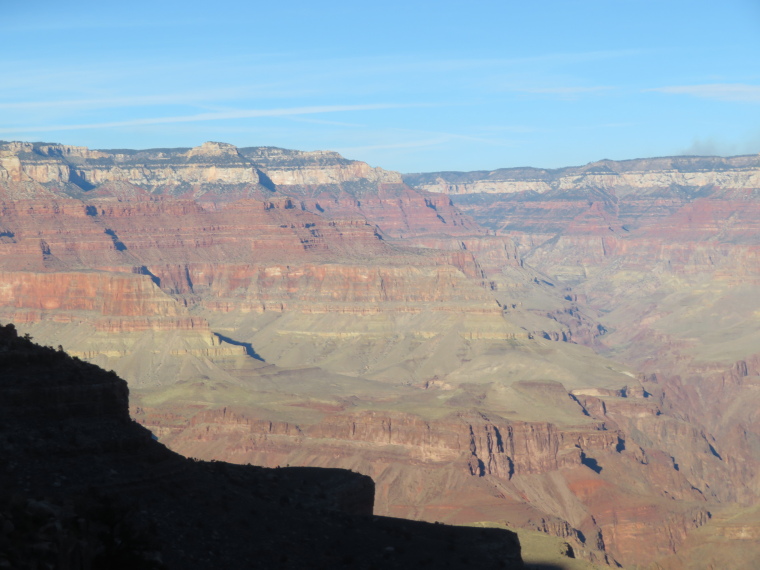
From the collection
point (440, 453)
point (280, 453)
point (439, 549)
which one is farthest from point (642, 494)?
point (439, 549)

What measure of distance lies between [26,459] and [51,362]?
13.0ft

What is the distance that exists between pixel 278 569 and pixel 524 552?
43.2 meters

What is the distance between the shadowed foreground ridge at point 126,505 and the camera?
32500 millimetres

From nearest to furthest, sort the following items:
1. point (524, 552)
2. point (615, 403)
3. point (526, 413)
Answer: point (524, 552) < point (526, 413) < point (615, 403)

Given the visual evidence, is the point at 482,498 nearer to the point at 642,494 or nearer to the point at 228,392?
the point at 642,494

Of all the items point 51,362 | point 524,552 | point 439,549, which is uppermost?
point 51,362

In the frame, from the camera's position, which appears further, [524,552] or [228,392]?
[228,392]

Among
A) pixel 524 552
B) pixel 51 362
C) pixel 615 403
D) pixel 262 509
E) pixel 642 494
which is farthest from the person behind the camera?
pixel 615 403

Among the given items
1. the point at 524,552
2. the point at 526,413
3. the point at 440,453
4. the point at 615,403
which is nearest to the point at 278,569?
the point at 524,552

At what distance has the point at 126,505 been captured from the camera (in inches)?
1414

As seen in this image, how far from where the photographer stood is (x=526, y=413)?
165750mm

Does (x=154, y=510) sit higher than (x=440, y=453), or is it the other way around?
(x=154, y=510)

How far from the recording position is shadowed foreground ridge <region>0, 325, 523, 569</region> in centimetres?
3250

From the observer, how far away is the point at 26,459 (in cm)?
3559
